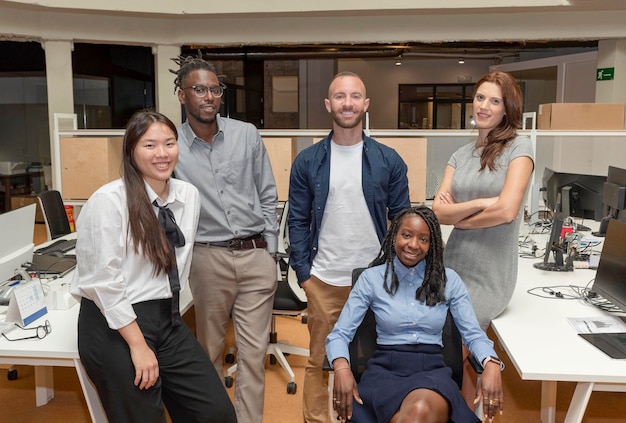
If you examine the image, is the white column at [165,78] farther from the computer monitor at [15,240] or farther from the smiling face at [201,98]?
the smiling face at [201,98]

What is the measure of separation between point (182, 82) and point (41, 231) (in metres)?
6.89

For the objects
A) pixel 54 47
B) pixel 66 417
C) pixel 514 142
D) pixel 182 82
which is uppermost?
pixel 54 47

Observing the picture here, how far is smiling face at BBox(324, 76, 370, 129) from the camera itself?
8.00 feet

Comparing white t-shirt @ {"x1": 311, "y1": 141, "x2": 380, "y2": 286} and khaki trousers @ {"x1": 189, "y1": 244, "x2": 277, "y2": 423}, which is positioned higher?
white t-shirt @ {"x1": 311, "y1": 141, "x2": 380, "y2": 286}

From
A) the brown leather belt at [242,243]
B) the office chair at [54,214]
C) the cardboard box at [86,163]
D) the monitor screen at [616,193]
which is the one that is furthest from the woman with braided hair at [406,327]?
the office chair at [54,214]

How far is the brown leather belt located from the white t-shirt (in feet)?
1.03

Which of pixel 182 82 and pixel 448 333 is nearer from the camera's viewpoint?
pixel 448 333

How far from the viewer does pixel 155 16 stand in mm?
6742

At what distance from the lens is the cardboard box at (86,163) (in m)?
4.85

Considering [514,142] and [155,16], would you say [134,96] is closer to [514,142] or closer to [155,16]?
[155,16]

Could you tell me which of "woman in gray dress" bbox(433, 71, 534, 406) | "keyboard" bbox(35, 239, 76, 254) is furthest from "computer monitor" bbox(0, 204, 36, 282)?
"woman in gray dress" bbox(433, 71, 534, 406)

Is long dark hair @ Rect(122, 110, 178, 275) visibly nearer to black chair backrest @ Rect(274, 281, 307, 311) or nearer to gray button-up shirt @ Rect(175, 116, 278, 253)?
gray button-up shirt @ Rect(175, 116, 278, 253)

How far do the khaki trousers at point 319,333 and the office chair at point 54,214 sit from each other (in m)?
2.95

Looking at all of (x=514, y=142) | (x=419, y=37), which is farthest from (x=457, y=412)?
(x=419, y=37)
